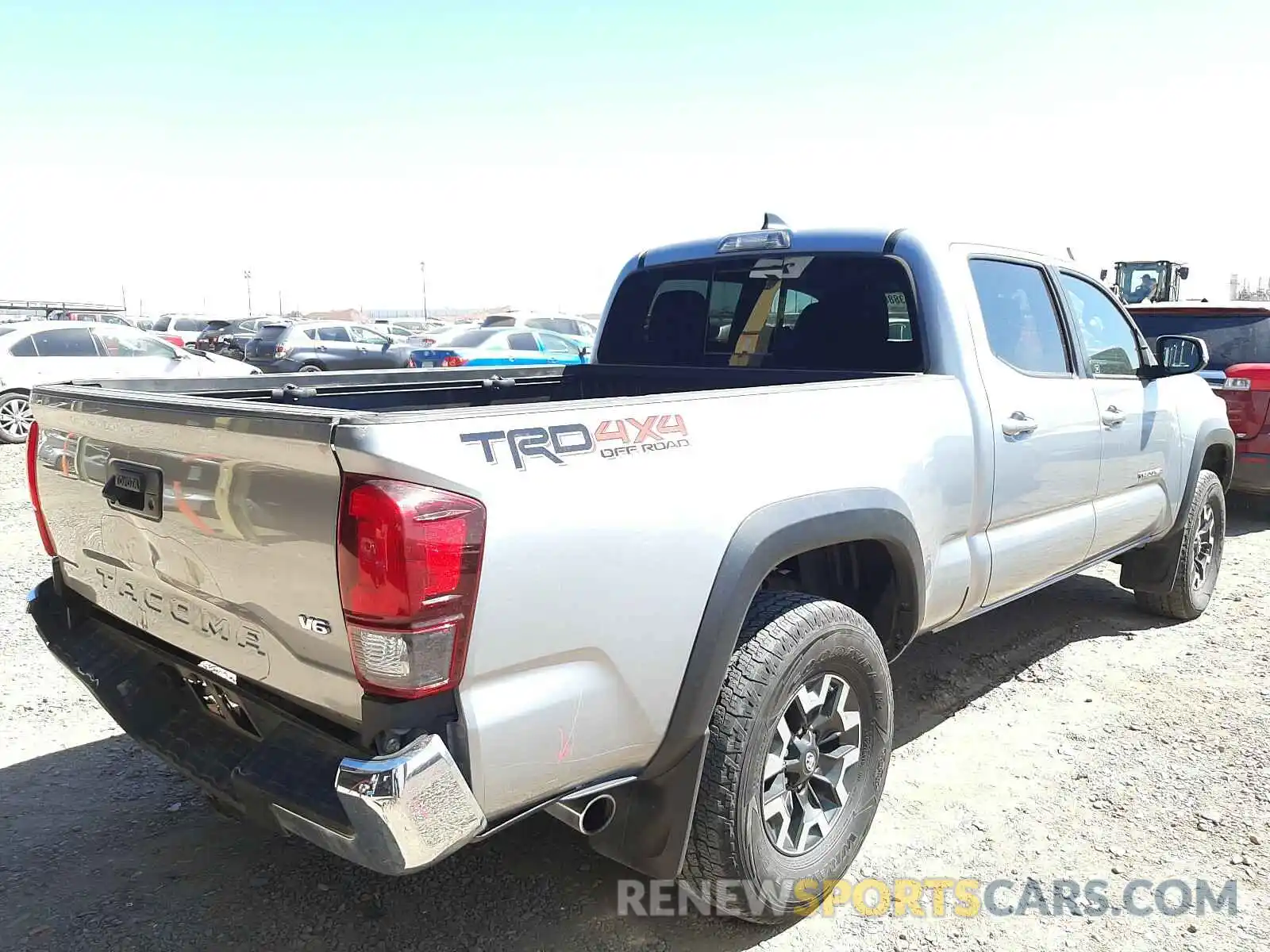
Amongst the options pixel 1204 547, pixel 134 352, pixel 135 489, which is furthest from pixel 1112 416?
pixel 134 352

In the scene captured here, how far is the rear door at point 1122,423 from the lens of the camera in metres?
4.21

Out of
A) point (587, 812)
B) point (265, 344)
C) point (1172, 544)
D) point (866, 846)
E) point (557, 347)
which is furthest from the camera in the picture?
point (265, 344)

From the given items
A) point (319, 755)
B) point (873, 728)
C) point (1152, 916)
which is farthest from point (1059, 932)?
point (319, 755)

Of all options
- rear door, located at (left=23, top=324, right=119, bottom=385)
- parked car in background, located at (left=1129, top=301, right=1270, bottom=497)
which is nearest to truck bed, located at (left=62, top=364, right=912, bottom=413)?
parked car in background, located at (left=1129, top=301, right=1270, bottom=497)

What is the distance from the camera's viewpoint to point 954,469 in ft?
10.5

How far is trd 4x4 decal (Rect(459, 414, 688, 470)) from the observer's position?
1939 millimetres

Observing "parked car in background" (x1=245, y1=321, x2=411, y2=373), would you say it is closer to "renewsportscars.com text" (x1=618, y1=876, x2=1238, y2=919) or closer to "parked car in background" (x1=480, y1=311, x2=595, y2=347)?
"parked car in background" (x1=480, y1=311, x2=595, y2=347)

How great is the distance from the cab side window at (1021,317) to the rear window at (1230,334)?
425cm

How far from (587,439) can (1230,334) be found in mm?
7674

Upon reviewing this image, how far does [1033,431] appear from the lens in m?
3.62

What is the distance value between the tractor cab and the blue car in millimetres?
12365

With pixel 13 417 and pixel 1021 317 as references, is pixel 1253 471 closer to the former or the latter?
pixel 1021 317

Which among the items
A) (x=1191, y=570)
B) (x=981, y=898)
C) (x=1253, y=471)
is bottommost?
(x=981, y=898)

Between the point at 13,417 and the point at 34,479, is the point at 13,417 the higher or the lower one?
the lower one
